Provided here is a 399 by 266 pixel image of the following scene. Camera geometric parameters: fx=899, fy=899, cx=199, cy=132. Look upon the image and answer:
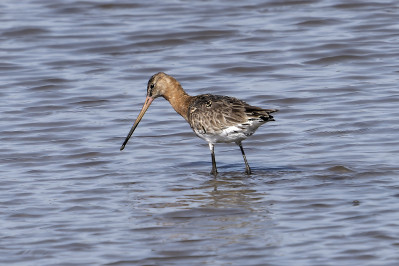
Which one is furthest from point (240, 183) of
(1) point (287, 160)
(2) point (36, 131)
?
(2) point (36, 131)

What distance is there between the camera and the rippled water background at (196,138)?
779cm

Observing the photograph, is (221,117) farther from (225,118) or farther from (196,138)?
(196,138)

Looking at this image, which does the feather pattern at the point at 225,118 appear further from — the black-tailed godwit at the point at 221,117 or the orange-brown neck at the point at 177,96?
the orange-brown neck at the point at 177,96

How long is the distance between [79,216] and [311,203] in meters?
2.25

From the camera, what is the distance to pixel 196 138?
480 inches

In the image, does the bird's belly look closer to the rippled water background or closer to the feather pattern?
the feather pattern

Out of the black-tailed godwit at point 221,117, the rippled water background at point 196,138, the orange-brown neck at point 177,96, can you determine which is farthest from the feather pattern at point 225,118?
the rippled water background at point 196,138

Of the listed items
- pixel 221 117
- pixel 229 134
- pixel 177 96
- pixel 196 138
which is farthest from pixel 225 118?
pixel 196 138

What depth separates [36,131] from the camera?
1245cm

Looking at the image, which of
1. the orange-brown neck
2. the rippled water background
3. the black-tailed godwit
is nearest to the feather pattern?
the black-tailed godwit

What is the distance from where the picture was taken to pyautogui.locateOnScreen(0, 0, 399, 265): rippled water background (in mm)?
7793

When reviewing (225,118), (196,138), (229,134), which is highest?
(225,118)

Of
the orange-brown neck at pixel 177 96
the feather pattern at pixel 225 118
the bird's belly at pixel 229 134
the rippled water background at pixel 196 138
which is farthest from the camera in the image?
the orange-brown neck at pixel 177 96

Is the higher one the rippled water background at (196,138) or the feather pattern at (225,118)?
the feather pattern at (225,118)
